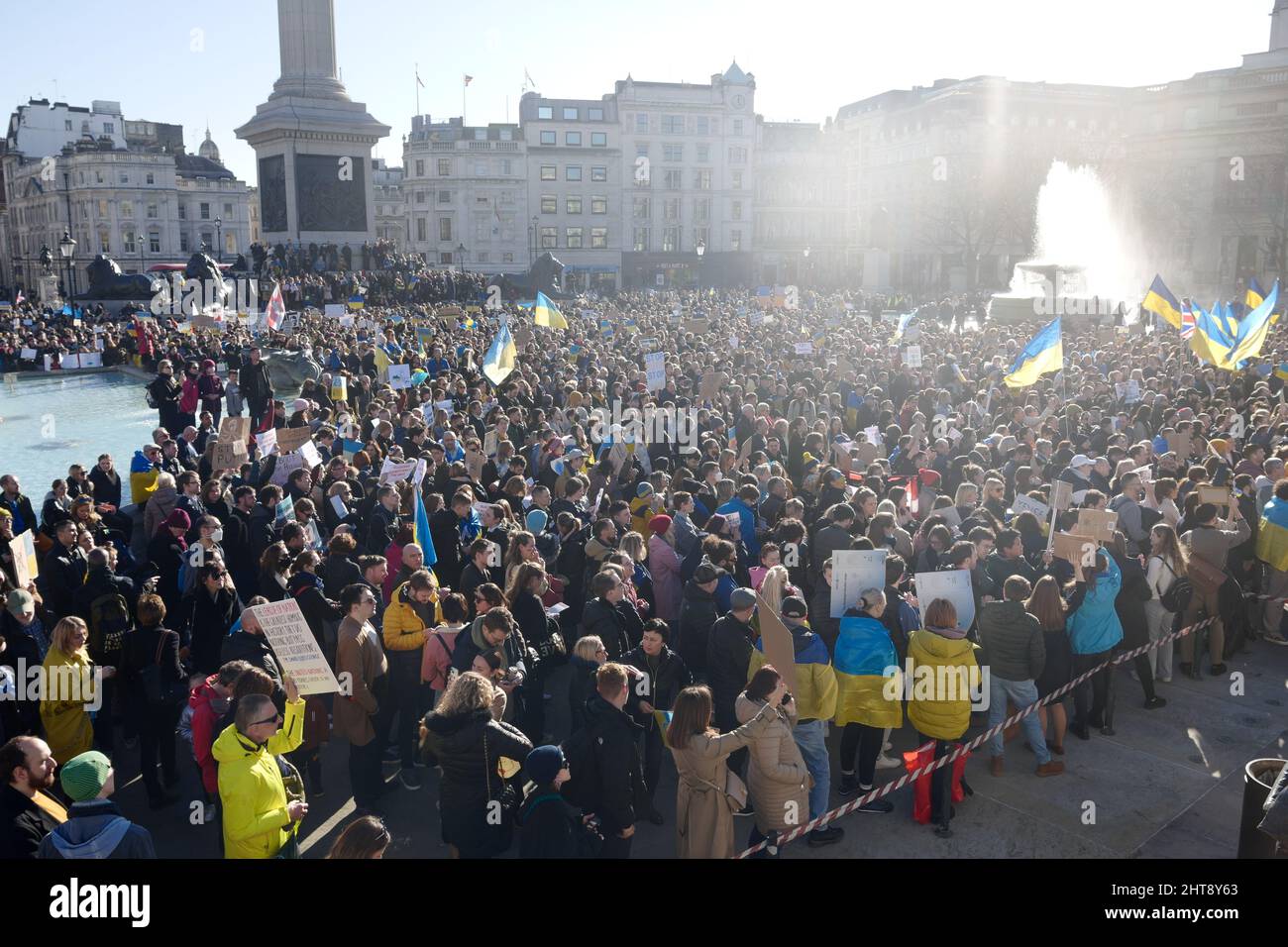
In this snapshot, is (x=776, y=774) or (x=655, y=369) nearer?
(x=776, y=774)

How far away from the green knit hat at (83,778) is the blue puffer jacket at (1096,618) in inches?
300

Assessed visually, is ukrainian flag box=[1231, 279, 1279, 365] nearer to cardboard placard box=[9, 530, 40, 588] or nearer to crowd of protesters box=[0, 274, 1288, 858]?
crowd of protesters box=[0, 274, 1288, 858]

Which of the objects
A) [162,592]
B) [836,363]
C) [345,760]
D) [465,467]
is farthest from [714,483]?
[836,363]

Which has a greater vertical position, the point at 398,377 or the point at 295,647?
the point at 398,377

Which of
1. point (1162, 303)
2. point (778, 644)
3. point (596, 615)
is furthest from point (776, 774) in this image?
point (1162, 303)

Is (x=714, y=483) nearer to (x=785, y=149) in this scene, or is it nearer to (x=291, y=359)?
(x=291, y=359)

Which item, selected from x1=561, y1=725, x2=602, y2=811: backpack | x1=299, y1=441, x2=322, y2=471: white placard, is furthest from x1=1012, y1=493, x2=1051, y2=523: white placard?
x1=299, y1=441, x2=322, y2=471: white placard

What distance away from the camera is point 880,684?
7875 millimetres

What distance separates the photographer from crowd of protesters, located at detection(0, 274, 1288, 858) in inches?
241

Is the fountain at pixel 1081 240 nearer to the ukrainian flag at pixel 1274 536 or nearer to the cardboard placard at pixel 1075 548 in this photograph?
the ukrainian flag at pixel 1274 536

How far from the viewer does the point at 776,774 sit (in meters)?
6.45

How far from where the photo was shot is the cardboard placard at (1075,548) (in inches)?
357

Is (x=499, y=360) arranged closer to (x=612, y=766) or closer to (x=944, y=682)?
(x=944, y=682)

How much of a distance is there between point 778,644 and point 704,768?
114 centimetres
